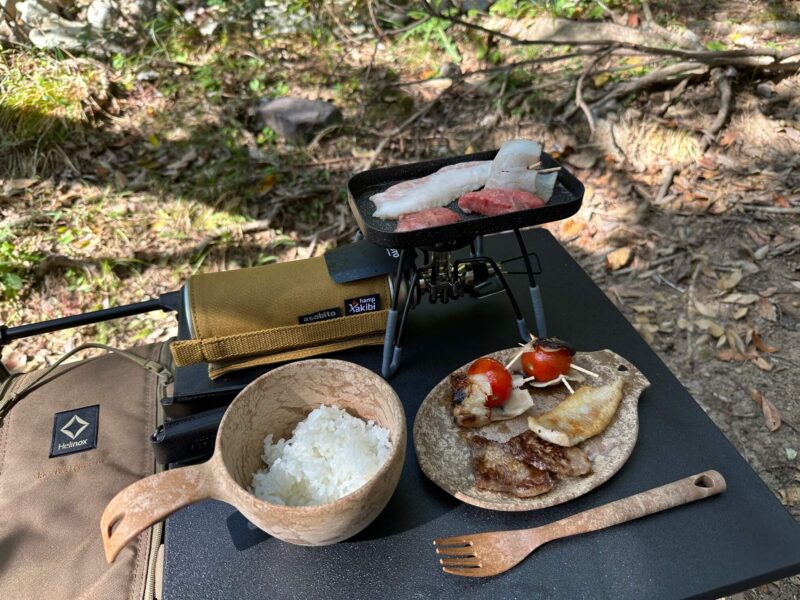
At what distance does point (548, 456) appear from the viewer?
1.28 metres

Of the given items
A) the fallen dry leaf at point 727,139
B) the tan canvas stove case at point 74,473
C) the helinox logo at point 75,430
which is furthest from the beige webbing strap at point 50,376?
the fallen dry leaf at point 727,139

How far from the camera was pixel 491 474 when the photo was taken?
126 cm

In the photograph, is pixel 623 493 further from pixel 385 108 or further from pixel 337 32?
pixel 337 32

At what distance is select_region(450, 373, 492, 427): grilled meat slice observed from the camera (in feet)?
4.41

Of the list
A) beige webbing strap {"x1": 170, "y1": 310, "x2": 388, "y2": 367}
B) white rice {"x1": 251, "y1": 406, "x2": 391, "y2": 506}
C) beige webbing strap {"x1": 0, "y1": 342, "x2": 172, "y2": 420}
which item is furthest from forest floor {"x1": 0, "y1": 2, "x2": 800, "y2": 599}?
white rice {"x1": 251, "y1": 406, "x2": 391, "y2": 506}

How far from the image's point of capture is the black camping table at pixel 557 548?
3.68 feet

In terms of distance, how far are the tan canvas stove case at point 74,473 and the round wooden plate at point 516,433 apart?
825 millimetres

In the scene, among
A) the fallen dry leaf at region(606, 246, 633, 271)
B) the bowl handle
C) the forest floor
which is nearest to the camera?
the bowl handle

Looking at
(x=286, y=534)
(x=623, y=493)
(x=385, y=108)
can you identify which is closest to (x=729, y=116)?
(x=385, y=108)

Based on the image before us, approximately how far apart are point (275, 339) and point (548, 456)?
2.65 feet

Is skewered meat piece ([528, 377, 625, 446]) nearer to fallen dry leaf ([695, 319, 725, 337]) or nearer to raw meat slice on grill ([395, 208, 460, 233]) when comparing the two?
raw meat slice on grill ([395, 208, 460, 233])

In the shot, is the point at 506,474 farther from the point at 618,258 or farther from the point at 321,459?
the point at 618,258

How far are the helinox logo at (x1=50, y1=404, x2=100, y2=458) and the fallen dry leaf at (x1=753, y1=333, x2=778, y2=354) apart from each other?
2.85 m

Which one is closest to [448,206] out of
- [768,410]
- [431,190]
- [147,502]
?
[431,190]
